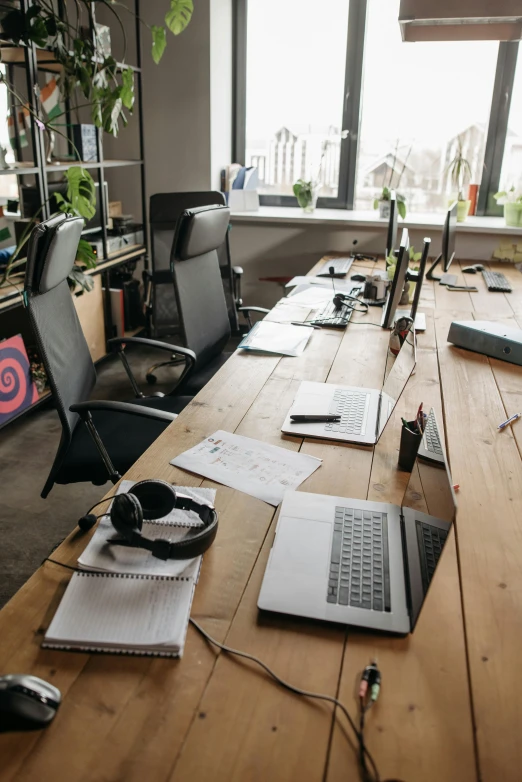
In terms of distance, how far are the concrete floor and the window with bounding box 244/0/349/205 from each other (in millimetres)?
2397

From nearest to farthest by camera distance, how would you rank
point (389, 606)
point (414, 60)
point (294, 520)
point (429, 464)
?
point (389, 606) → point (429, 464) → point (294, 520) → point (414, 60)

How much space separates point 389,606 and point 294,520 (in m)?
0.29

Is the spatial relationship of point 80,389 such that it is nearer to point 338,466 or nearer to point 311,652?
point 338,466

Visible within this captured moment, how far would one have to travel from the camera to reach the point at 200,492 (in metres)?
1.34

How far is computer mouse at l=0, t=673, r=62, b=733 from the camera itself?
0.75 metres

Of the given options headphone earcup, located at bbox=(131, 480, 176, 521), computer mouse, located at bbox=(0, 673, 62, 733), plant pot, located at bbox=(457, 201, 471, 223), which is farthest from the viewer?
plant pot, located at bbox=(457, 201, 471, 223)

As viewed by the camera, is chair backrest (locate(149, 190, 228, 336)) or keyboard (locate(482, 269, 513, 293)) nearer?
keyboard (locate(482, 269, 513, 293))

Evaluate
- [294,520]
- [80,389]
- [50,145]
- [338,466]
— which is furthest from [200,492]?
[50,145]

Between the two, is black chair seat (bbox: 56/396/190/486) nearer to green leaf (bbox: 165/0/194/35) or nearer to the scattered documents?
the scattered documents

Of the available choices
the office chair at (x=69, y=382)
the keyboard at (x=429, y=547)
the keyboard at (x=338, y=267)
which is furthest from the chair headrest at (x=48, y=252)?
the keyboard at (x=338, y=267)

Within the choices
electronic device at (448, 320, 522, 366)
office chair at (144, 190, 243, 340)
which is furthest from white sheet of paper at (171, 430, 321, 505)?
office chair at (144, 190, 243, 340)

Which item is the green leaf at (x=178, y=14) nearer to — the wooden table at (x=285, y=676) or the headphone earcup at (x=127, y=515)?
the wooden table at (x=285, y=676)

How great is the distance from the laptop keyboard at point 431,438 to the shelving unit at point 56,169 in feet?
7.59

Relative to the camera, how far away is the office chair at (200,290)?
2553 mm
